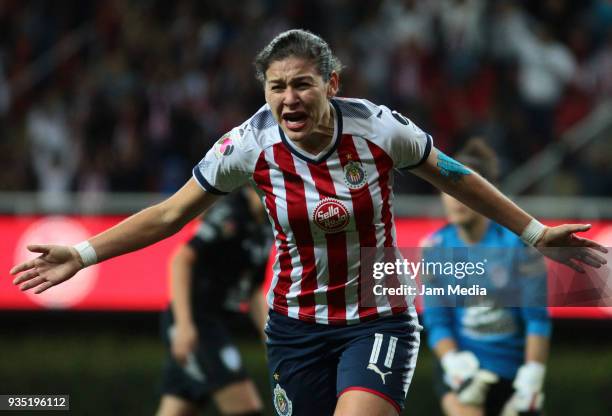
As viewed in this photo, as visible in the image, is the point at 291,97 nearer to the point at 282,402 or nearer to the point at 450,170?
the point at 450,170

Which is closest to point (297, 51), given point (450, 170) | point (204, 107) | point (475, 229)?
point (450, 170)

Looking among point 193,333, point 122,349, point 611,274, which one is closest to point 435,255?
point 611,274

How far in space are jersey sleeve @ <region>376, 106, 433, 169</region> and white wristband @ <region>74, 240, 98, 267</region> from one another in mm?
1256

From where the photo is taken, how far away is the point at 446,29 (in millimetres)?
12023

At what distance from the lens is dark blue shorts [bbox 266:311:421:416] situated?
420cm

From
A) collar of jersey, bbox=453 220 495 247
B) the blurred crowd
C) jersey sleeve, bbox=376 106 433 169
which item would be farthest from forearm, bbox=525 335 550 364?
the blurred crowd

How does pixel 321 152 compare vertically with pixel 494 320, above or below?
above

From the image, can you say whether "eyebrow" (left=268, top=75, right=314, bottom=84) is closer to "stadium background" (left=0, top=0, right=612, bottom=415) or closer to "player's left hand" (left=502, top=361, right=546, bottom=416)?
"player's left hand" (left=502, top=361, right=546, bottom=416)

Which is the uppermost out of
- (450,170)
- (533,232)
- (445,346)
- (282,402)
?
(450,170)

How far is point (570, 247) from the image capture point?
4.41 metres

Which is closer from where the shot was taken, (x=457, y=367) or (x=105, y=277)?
(x=457, y=367)

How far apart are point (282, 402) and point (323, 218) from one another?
781mm

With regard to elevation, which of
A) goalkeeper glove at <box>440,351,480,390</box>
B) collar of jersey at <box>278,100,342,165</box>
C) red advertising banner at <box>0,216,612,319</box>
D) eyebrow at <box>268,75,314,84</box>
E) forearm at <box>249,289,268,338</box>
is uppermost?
red advertising banner at <box>0,216,612,319</box>

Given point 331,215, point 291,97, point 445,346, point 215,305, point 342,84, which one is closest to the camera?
point 291,97
